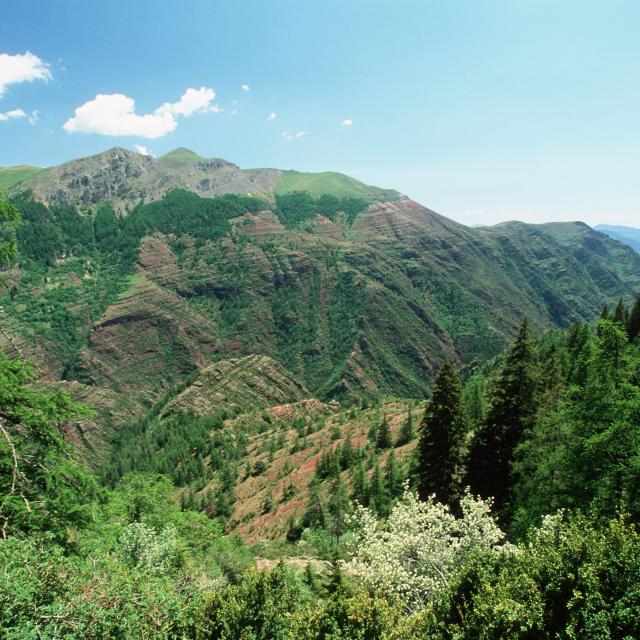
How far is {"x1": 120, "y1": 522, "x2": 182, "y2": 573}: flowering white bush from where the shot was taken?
2016cm

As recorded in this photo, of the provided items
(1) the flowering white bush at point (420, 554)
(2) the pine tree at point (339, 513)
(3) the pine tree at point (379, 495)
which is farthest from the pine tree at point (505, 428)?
(2) the pine tree at point (339, 513)

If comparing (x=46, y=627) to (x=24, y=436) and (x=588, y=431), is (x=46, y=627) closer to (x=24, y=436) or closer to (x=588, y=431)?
(x=24, y=436)

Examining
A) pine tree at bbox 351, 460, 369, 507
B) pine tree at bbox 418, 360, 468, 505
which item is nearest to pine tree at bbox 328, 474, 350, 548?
pine tree at bbox 351, 460, 369, 507

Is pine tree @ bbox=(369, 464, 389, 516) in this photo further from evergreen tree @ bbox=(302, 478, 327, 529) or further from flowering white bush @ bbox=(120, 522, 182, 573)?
flowering white bush @ bbox=(120, 522, 182, 573)

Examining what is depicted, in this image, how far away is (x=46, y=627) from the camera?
986 cm

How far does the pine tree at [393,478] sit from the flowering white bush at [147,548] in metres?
36.9

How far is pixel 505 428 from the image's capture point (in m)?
36.8

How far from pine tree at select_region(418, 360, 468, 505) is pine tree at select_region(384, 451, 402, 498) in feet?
53.1

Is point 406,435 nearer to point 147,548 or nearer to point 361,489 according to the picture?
point 361,489

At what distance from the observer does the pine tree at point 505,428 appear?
3641 cm

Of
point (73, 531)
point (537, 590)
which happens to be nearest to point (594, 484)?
point (537, 590)

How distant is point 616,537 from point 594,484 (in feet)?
37.5

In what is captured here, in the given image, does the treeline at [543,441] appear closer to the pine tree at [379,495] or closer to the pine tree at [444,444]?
the pine tree at [444,444]

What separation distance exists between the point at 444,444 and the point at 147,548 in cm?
2625
